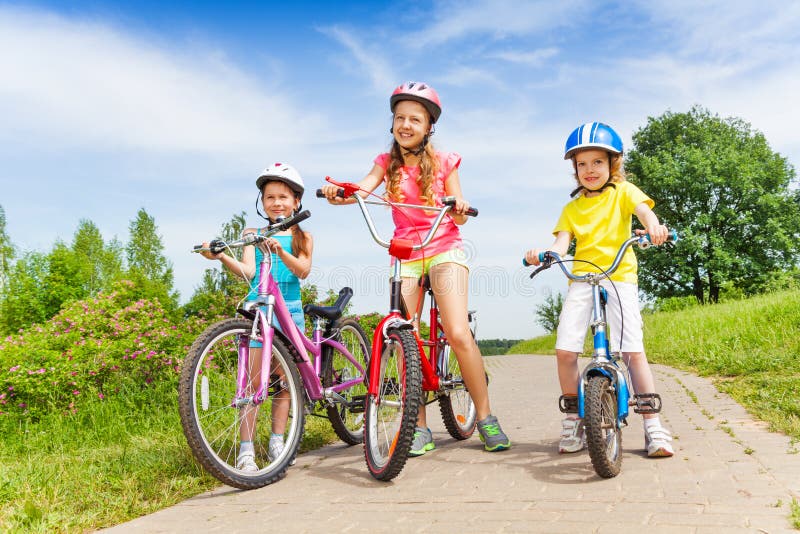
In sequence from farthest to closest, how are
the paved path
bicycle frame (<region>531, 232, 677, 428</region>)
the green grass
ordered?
bicycle frame (<region>531, 232, 677, 428</region>)
the green grass
the paved path

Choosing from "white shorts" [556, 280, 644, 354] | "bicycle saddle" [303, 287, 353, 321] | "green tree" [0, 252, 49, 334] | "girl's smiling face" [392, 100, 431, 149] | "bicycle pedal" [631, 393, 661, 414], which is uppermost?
"green tree" [0, 252, 49, 334]

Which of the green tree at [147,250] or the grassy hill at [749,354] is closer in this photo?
the grassy hill at [749,354]

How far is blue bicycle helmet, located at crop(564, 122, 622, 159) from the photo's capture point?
407cm

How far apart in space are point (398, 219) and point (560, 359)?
136 cm

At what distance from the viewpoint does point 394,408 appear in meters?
3.77

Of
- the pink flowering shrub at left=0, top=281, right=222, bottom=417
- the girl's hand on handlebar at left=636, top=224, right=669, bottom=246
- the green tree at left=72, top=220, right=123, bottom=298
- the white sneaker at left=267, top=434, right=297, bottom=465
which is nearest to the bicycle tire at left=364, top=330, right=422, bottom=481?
Answer: the white sneaker at left=267, top=434, right=297, bottom=465

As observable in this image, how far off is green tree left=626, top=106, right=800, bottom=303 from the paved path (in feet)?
79.3

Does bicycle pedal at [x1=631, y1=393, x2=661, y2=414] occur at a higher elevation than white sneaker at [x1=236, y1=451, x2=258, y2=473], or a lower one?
higher

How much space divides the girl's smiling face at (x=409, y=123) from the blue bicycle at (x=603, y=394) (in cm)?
109

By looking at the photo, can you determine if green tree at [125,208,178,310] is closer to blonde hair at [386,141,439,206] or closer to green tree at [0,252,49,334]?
green tree at [0,252,49,334]

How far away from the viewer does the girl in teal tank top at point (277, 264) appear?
12.7ft

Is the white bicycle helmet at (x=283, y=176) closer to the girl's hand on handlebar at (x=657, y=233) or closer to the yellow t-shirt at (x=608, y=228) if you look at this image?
the yellow t-shirt at (x=608, y=228)

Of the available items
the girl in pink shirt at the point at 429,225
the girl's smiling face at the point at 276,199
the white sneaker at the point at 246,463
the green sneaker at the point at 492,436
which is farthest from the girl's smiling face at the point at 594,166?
the white sneaker at the point at 246,463

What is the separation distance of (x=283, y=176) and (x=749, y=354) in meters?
7.03
